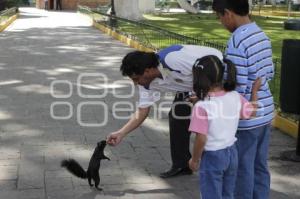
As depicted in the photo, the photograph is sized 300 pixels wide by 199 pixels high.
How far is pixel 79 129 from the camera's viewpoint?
691cm

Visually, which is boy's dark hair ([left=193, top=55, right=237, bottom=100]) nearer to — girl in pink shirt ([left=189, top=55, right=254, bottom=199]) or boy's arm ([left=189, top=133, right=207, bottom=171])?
girl in pink shirt ([left=189, top=55, right=254, bottom=199])

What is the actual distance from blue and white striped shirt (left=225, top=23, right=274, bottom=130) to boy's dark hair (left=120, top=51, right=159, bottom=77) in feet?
2.05

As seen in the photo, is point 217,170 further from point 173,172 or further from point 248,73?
point 173,172

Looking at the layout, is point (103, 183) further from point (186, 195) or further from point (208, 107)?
point (208, 107)

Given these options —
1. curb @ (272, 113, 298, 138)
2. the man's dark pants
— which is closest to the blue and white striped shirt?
the man's dark pants

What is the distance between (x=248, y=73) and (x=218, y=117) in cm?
44

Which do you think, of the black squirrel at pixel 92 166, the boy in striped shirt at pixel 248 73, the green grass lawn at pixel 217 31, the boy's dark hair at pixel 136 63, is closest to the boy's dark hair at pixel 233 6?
the boy in striped shirt at pixel 248 73

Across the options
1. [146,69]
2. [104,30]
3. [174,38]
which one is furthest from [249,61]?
[104,30]

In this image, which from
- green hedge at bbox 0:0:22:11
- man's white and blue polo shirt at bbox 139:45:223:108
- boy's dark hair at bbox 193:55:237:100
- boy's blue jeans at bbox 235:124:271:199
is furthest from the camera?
green hedge at bbox 0:0:22:11

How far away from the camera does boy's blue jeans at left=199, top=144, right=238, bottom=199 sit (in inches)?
132

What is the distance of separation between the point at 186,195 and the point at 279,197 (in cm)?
80

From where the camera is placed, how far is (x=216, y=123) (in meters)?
3.26

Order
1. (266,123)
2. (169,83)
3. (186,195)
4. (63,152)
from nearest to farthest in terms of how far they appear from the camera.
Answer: (266,123), (169,83), (186,195), (63,152)

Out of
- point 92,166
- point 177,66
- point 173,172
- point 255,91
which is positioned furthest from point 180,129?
point 255,91
